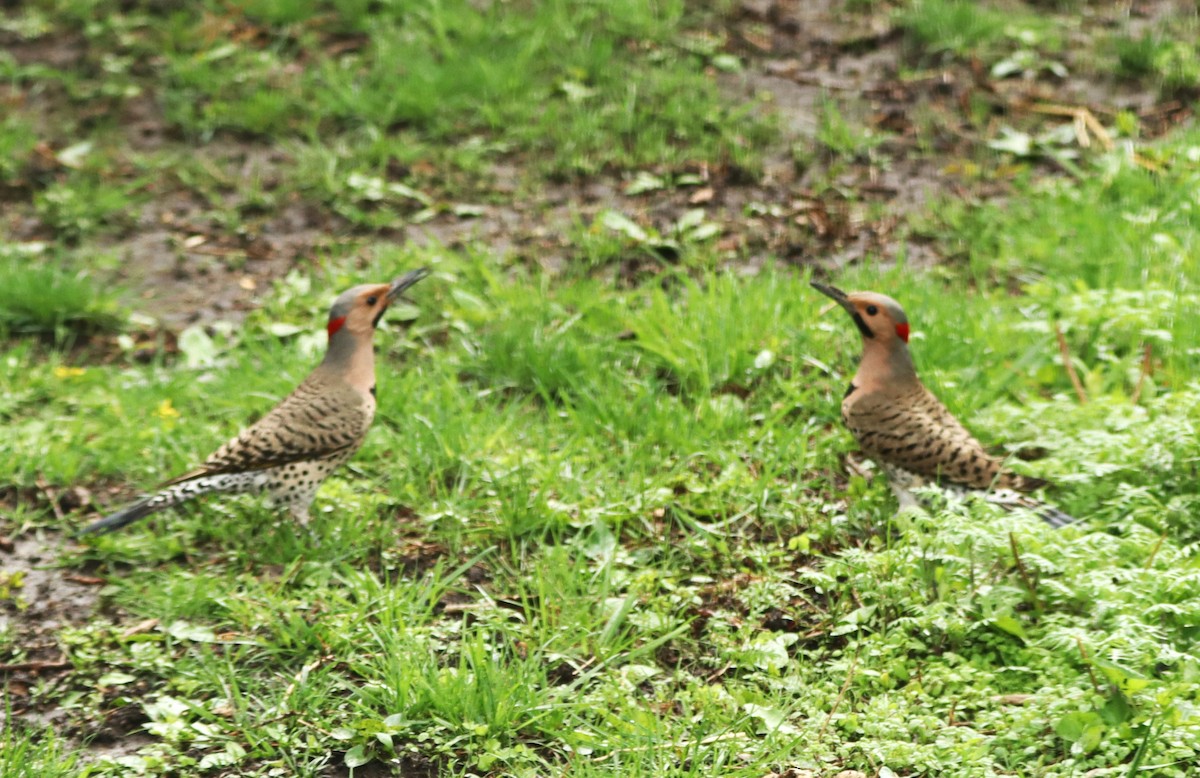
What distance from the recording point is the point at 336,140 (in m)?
8.45

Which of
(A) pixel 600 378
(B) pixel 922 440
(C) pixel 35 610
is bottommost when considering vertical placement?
(C) pixel 35 610

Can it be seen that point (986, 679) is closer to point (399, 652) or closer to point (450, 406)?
point (399, 652)

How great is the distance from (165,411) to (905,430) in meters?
3.33

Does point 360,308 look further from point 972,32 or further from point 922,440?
point 972,32

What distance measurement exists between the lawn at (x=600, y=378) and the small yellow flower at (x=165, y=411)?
34mm

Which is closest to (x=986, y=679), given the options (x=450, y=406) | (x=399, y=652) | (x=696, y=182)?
(x=399, y=652)

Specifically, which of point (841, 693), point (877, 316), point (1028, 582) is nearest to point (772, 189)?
point (877, 316)

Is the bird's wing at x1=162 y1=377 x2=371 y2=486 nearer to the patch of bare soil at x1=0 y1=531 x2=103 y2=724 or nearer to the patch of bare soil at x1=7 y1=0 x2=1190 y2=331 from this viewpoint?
the patch of bare soil at x1=0 y1=531 x2=103 y2=724

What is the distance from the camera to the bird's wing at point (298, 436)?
4.99 meters

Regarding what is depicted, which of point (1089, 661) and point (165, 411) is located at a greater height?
point (1089, 661)

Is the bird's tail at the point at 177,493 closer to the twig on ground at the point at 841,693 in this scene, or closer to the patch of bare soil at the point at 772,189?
the patch of bare soil at the point at 772,189

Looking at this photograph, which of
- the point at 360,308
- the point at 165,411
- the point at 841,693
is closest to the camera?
the point at 841,693

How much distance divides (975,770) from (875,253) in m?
3.79

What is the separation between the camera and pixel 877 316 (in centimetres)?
516
